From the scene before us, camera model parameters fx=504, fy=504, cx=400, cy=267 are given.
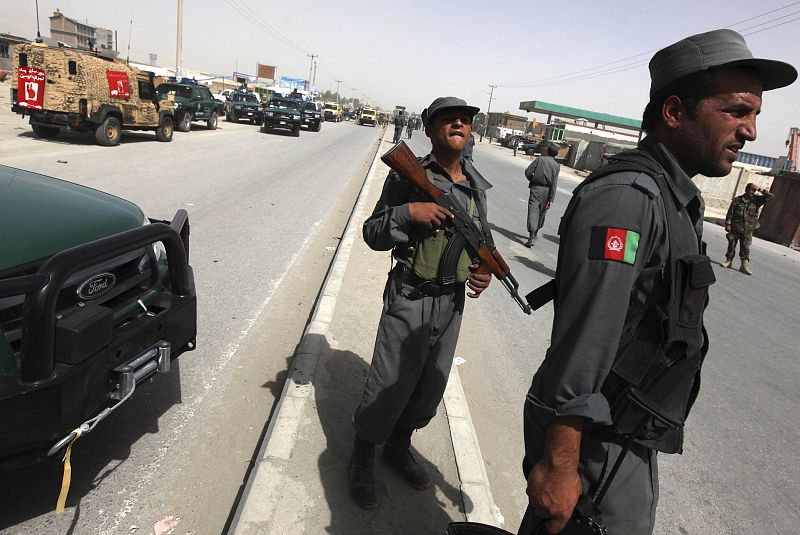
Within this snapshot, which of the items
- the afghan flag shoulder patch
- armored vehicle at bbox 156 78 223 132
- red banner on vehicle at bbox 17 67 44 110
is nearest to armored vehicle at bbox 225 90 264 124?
armored vehicle at bbox 156 78 223 132

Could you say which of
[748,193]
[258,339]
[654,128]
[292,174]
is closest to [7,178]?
[258,339]

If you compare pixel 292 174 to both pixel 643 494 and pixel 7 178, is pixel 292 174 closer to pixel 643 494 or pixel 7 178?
pixel 7 178

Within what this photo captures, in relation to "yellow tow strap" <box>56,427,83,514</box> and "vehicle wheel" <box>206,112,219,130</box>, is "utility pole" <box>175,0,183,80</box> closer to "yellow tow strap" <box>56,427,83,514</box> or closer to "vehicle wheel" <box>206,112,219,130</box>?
"vehicle wheel" <box>206,112,219,130</box>

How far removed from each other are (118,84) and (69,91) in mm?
1626

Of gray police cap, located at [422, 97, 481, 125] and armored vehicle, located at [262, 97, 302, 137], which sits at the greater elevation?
gray police cap, located at [422, 97, 481, 125]

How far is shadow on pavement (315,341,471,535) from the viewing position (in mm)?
2268

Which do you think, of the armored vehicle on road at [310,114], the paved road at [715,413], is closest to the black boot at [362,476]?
the paved road at [715,413]

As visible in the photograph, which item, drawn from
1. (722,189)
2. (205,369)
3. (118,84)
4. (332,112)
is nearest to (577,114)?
(332,112)

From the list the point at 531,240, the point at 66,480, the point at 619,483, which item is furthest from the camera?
the point at 531,240

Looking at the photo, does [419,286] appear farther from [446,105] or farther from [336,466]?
[336,466]

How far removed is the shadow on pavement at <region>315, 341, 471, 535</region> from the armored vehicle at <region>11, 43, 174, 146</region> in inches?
488

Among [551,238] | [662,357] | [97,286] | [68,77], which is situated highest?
[68,77]

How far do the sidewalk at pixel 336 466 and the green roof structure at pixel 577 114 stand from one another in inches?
2586

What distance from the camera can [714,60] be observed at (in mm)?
1242
